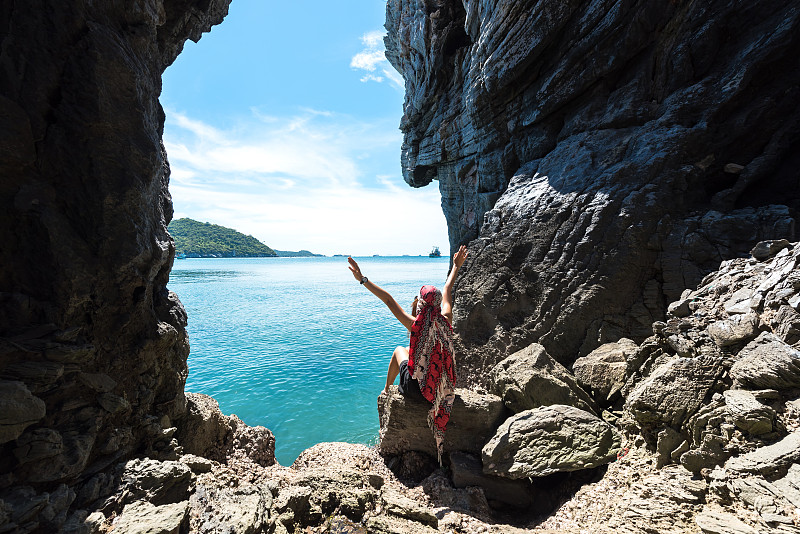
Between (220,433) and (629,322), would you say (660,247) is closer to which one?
(629,322)

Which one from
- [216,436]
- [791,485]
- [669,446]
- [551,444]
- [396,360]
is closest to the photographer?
[791,485]

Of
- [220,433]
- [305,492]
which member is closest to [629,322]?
[305,492]

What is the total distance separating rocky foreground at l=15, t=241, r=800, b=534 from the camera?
300cm

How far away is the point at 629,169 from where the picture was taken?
7.94m

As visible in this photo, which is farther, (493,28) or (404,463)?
(493,28)

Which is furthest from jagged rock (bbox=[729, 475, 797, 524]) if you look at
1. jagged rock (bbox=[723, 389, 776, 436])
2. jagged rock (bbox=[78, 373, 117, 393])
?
jagged rock (bbox=[78, 373, 117, 393])

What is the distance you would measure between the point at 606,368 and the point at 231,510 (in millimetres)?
5854

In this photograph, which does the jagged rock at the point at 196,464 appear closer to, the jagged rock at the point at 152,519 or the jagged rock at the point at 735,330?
the jagged rock at the point at 152,519

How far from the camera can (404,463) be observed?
19.0ft

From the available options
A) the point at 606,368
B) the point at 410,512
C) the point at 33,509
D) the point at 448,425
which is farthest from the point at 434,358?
the point at 33,509

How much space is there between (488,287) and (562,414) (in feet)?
15.3

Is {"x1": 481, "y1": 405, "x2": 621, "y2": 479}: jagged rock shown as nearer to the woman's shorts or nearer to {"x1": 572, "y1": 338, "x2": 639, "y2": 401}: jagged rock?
{"x1": 572, "y1": 338, "x2": 639, "y2": 401}: jagged rock

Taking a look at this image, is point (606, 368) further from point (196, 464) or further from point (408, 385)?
point (196, 464)

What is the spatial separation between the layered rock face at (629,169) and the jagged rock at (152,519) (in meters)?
7.05
